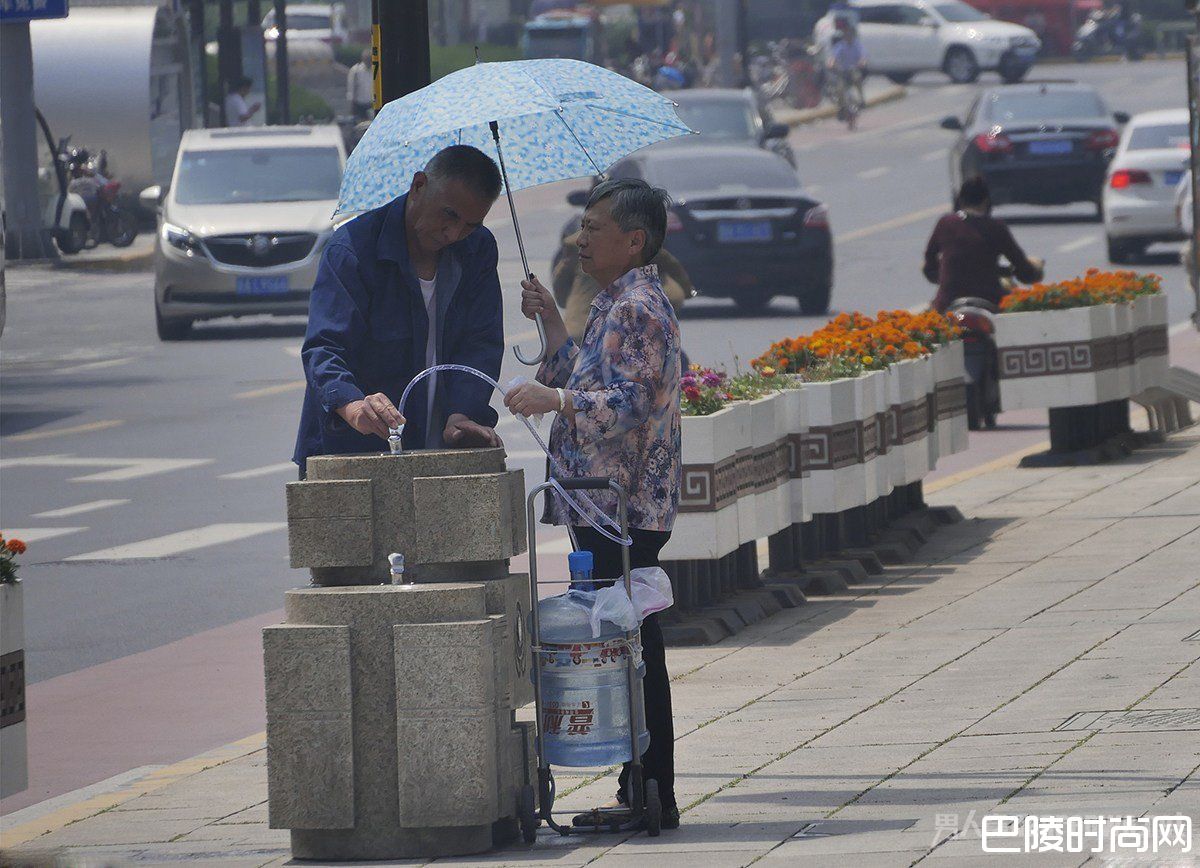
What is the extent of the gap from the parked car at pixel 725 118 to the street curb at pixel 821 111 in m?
18.8

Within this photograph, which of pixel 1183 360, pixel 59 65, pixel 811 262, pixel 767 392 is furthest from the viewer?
pixel 59 65

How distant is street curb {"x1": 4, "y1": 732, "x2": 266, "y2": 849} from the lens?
741 cm

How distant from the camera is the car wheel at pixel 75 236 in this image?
34.1 meters

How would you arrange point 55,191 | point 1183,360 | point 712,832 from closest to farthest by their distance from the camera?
point 712,832 < point 1183,360 < point 55,191

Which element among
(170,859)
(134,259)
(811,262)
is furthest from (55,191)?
(170,859)

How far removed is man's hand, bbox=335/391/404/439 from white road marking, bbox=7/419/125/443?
513 inches

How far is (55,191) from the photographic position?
3353cm

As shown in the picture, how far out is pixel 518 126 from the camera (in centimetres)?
758

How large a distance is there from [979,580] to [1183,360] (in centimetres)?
987

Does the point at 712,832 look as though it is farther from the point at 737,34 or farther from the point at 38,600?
the point at 737,34

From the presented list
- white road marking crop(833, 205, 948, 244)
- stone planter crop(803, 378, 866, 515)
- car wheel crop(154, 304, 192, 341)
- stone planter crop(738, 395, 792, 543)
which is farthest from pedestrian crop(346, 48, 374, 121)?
stone planter crop(738, 395, 792, 543)

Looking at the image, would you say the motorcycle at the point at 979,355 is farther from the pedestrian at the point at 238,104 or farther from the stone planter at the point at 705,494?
the pedestrian at the point at 238,104

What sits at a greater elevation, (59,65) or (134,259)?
(59,65)

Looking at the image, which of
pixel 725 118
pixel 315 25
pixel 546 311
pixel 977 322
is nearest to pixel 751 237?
pixel 977 322
